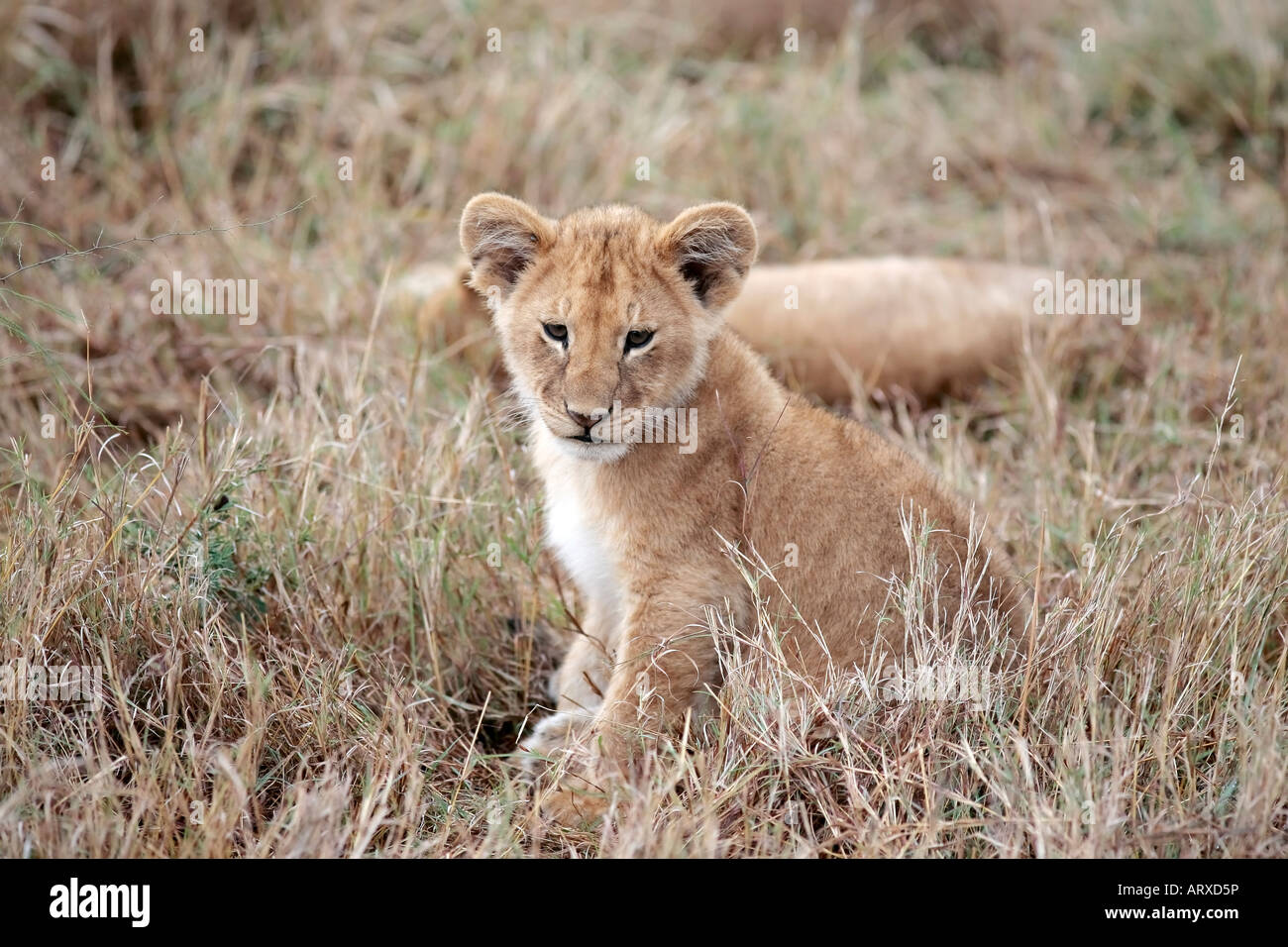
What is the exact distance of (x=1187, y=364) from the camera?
229 inches

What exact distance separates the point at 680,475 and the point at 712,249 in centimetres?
68

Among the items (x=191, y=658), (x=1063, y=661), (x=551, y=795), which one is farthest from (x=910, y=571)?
(x=191, y=658)

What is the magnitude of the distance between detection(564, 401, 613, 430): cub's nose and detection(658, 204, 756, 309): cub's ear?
54cm

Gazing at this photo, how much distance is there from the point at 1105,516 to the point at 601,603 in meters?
1.96

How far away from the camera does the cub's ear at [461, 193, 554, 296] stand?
3877mm

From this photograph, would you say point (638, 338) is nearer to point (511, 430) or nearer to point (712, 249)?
point (712, 249)

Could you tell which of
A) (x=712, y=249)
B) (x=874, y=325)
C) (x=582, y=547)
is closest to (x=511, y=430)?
(x=582, y=547)

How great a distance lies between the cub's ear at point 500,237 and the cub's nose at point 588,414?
0.58m

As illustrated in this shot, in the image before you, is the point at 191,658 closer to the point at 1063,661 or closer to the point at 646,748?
the point at 646,748

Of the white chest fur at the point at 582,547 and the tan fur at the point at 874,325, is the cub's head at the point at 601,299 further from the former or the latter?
the tan fur at the point at 874,325

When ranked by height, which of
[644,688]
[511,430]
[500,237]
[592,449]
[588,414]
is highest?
[500,237]

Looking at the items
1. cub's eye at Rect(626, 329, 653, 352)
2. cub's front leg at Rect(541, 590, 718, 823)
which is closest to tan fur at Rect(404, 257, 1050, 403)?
cub's eye at Rect(626, 329, 653, 352)

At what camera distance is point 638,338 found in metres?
3.76

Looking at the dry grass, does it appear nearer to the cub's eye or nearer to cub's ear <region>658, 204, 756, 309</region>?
the cub's eye
